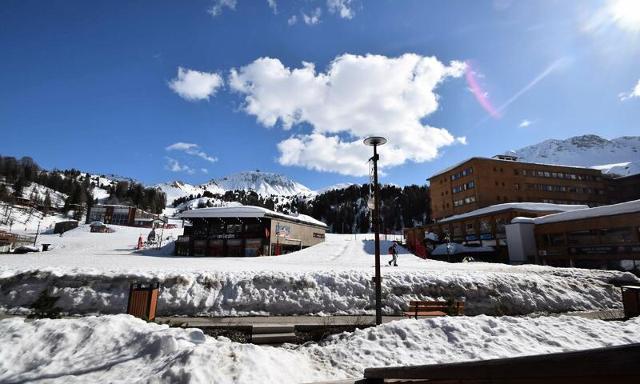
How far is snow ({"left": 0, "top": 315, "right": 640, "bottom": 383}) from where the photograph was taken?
22.6ft

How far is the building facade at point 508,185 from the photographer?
234 ft

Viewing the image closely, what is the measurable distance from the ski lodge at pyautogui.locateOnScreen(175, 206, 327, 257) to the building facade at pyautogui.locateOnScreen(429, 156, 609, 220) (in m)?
41.9

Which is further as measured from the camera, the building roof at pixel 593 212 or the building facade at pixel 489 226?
the building facade at pixel 489 226

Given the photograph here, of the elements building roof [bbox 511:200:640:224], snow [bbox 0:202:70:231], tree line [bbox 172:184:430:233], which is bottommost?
building roof [bbox 511:200:640:224]

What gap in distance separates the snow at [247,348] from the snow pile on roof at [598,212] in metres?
32.3

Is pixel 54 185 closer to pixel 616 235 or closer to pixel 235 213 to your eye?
pixel 235 213

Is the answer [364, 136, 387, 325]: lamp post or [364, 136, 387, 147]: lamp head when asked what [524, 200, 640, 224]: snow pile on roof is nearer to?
[364, 136, 387, 325]: lamp post

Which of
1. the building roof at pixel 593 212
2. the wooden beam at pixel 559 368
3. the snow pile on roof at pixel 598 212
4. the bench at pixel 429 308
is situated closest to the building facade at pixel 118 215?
the building roof at pixel 593 212

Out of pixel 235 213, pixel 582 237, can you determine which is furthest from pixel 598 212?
pixel 235 213

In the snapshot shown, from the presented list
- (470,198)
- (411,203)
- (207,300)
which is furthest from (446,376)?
(411,203)

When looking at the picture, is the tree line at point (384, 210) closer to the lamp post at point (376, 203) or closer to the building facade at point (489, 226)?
the building facade at point (489, 226)

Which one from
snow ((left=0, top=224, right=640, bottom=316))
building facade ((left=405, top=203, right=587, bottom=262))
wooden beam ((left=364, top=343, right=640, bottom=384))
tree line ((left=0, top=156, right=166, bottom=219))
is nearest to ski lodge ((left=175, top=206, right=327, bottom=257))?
building facade ((left=405, top=203, right=587, bottom=262))

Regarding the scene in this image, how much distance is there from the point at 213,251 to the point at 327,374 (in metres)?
47.6

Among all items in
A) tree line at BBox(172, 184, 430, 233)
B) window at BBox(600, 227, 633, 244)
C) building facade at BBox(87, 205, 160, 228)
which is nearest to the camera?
window at BBox(600, 227, 633, 244)
